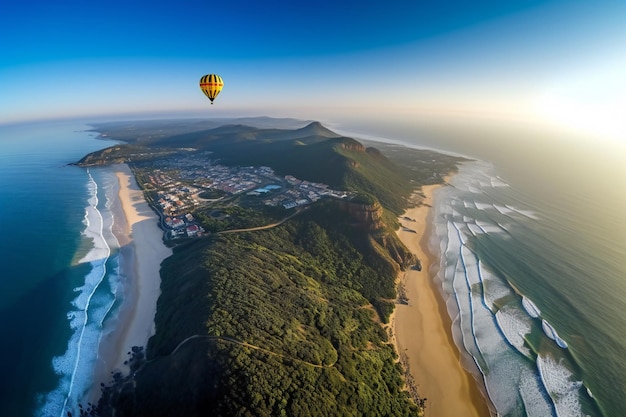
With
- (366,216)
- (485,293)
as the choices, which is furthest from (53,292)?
(485,293)

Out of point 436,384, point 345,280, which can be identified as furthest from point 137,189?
point 436,384

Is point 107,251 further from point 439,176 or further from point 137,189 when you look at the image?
point 439,176

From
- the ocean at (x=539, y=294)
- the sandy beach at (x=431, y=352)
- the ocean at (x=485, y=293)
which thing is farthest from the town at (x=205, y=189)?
Answer: the ocean at (x=539, y=294)

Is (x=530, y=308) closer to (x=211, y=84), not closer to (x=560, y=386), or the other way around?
(x=560, y=386)

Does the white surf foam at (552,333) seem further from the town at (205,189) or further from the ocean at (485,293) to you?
the town at (205,189)

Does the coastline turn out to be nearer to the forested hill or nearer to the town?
the town
